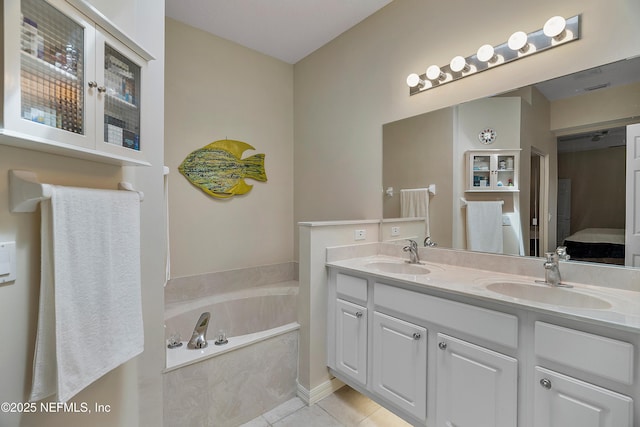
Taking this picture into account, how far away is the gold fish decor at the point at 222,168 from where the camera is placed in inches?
99.3

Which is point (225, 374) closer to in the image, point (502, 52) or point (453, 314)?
point (453, 314)

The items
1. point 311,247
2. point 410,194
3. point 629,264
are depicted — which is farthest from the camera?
point 410,194

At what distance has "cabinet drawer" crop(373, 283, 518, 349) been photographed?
1181 mm

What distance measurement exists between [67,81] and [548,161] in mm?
2086

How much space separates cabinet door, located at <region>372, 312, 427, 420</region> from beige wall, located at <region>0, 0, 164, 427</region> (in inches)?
44.6

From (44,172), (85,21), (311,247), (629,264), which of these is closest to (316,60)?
(311,247)

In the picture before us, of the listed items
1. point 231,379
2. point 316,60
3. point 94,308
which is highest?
point 316,60

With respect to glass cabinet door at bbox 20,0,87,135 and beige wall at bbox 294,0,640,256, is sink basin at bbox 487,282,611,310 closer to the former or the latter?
beige wall at bbox 294,0,640,256

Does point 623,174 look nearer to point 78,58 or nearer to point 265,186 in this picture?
point 78,58

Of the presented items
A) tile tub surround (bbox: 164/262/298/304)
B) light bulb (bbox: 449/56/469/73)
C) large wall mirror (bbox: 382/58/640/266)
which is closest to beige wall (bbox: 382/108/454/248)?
large wall mirror (bbox: 382/58/640/266)

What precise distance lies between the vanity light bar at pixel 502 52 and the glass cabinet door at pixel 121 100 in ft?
5.70

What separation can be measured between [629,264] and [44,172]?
2.30 m

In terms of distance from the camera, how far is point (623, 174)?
1322mm

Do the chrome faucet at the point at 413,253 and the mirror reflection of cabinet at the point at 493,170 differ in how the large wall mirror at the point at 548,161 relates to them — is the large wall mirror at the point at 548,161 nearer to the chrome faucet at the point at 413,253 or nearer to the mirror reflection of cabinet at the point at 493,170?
the mirror reflection of cabinet at the point at 493,170
